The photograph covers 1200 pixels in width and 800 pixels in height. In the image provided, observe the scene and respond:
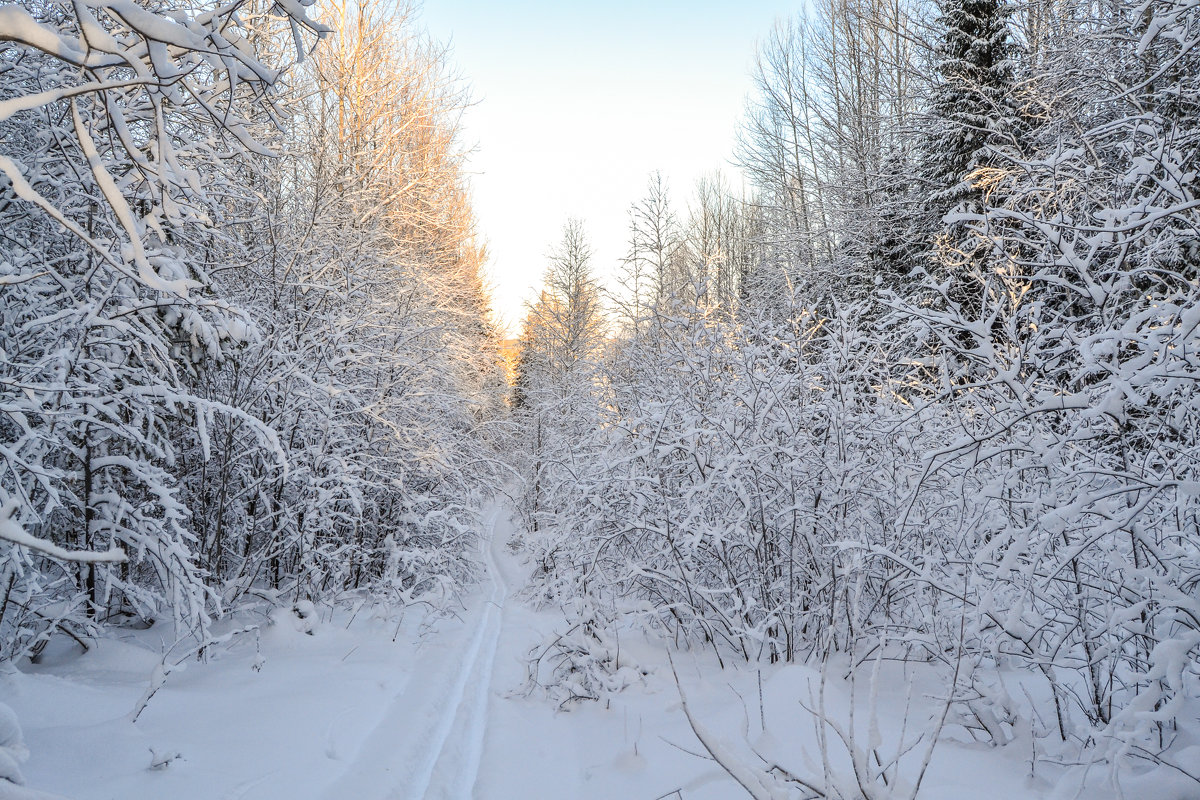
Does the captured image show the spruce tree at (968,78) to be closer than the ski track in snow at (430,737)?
No

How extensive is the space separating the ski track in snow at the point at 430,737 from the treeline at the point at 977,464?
89 cm

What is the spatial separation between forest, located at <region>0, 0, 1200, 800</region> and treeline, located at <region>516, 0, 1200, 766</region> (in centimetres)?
4

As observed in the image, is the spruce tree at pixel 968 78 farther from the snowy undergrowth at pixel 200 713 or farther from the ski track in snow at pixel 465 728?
the snowy undergrowth at pixel 200 713

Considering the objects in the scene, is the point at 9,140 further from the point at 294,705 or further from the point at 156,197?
the point at 294,705

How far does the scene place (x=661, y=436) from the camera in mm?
5266

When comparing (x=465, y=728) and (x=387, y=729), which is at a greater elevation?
(x=387, y=729)

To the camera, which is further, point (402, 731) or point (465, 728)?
point (465, 728)

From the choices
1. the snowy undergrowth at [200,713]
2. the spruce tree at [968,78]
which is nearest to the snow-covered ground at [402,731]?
the snowy undergrowth at [200,713]

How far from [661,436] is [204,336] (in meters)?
3.39

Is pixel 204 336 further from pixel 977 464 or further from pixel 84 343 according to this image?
pixel 977 464

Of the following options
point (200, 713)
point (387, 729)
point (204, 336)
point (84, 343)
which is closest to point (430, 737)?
point (387, 729)

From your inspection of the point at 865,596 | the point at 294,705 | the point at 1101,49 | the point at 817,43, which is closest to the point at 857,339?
the point at 865,596

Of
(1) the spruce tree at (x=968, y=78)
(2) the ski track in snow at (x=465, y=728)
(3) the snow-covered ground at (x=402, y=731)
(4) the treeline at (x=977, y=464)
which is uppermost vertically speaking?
(1) the spruce tree at (x=968, y=78)

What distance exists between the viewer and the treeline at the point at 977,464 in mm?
2629
